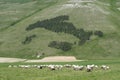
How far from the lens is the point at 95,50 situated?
98438 millimetres

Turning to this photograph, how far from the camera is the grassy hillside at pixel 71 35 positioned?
99.7 metres

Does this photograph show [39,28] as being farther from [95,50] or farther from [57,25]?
[95,50]

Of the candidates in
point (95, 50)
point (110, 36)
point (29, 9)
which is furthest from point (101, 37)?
point (29, 9)

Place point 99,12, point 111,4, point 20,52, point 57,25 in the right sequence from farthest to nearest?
point 111,4 → point 99,12 → point 57,25 → point 20,52

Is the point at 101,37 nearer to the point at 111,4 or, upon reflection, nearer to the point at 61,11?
the point at 61,11

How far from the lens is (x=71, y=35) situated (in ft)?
361

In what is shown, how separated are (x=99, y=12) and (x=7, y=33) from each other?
3581 centimetres

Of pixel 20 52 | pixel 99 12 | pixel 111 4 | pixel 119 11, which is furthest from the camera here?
pixel 111 4

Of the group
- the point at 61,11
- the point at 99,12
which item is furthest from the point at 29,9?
the point at 99,12

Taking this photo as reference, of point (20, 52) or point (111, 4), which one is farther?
point (111, 4)

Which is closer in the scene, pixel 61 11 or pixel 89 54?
pixel 89 54

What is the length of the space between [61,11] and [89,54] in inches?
1582

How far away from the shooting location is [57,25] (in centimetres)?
11788

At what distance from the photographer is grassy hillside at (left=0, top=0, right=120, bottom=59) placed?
327 ft
